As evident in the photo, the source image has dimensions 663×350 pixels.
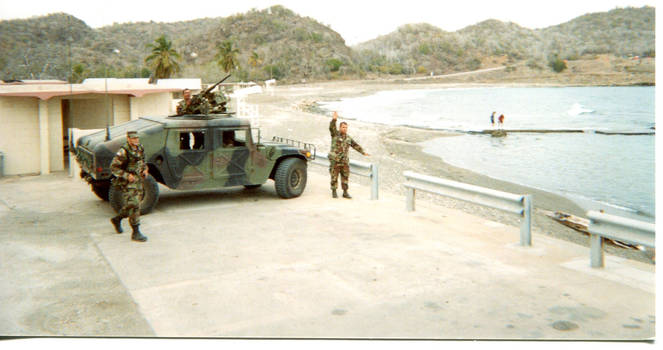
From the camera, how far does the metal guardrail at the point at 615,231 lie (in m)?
5.96

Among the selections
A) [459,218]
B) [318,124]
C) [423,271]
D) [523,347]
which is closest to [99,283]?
[423,271]

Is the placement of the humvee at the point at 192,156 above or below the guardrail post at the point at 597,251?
above

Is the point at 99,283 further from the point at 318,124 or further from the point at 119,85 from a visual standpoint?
the point at 318,124

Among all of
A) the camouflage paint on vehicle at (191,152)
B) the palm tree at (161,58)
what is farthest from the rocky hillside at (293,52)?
the camouflage paint on vehicle at (191,152)

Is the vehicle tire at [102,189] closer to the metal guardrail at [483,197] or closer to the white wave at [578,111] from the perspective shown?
the metal guardrail at [483,197]

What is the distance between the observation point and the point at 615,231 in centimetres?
639

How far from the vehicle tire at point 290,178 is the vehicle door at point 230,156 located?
24.5 inches

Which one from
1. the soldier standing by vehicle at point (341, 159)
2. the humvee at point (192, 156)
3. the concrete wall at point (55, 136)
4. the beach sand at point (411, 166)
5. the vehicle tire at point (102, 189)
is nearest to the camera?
the humvee at point (192, 156)

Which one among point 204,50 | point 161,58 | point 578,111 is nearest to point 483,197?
point 161,58

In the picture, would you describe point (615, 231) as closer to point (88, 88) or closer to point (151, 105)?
point (88, 88)

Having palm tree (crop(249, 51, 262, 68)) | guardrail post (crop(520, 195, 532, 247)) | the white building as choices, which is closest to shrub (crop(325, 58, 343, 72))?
palm tree (crop(249, 51, 262, 68))

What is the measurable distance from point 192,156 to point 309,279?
4.38 metres

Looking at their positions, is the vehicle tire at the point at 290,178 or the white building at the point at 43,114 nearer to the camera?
the vehicle tire at the point at 290,178

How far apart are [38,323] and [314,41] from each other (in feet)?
380
